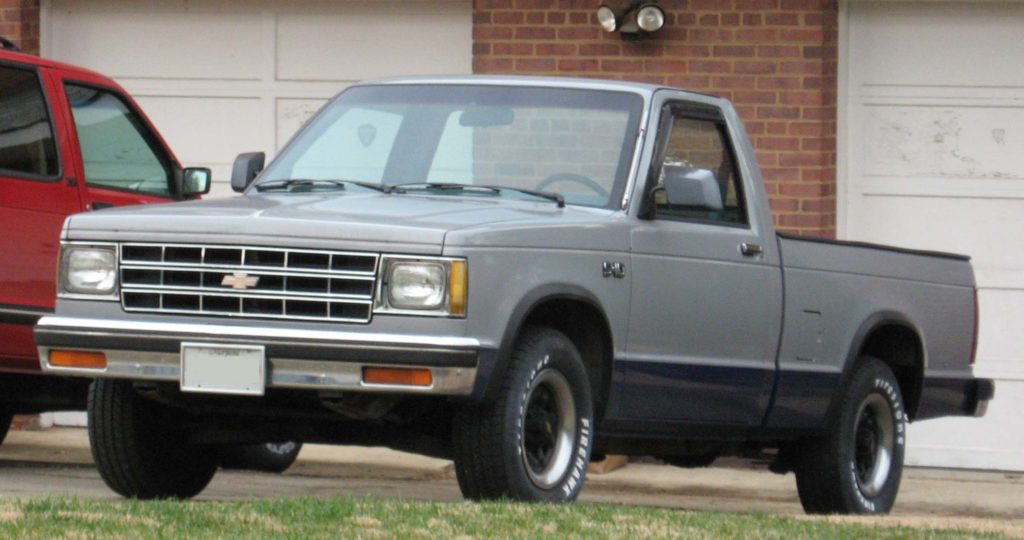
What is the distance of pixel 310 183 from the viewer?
8133 mm

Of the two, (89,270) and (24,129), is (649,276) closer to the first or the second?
(89,270)

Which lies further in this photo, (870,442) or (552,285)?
(870,442)

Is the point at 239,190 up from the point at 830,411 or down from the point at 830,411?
up

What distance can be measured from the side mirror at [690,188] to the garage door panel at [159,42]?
6172mm

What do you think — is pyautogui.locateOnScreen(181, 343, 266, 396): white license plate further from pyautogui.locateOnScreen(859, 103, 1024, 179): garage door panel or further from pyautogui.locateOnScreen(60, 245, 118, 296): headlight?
pyautogui.locateOnScreen(859, 103, 1024, 179): garage door panel

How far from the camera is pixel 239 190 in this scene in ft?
28.0

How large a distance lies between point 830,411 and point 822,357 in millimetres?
263

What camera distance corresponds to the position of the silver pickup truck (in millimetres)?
6965

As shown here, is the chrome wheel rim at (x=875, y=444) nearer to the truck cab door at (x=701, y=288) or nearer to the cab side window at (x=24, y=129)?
the truck cab door at (x=701, y=288)

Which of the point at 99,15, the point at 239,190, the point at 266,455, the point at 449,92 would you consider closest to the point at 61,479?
the point at 266,455

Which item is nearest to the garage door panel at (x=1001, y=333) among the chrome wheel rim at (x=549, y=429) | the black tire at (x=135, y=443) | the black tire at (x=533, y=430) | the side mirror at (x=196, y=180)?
the side mirror at (x=196, y=180)

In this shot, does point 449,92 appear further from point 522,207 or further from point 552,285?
point 552,285

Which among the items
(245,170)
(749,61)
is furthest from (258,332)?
(749,61)

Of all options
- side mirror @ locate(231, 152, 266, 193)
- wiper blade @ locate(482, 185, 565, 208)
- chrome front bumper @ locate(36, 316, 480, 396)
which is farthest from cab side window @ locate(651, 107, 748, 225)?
side mirror @ locate(231, 152, 266, 193)
